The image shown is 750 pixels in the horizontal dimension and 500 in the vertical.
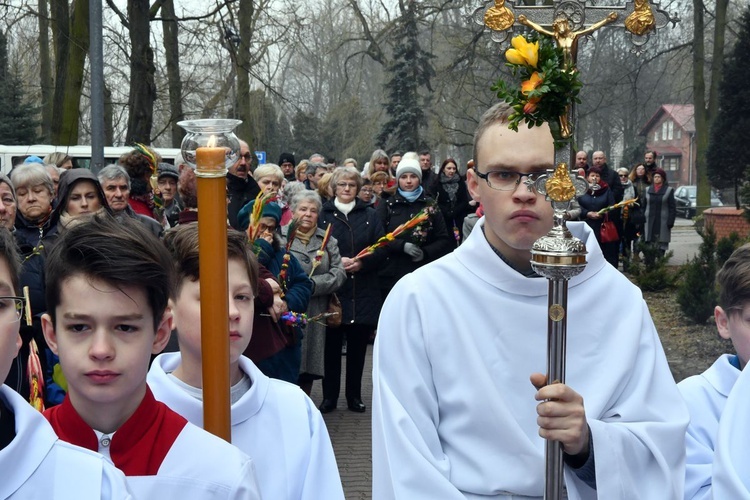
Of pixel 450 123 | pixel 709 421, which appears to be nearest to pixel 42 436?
pixel 709 421

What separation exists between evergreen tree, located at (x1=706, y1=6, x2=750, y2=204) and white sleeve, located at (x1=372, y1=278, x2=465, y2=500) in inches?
701

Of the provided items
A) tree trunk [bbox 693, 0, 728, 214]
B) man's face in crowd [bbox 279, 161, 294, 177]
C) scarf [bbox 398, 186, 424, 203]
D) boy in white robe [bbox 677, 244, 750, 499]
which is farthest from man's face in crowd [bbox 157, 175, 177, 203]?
tree trunk [bbox 693, 0, 728, 214]

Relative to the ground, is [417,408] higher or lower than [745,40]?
lower

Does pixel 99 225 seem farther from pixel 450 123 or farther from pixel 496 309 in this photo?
pixel 450 123

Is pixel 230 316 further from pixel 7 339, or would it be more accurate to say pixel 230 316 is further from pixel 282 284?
pixel 282 284

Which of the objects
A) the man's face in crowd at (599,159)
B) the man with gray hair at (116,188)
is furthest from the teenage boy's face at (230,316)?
the man's face in crowd at (599,159)

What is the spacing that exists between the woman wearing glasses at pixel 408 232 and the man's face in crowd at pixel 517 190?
254 inches

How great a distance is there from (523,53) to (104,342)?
1.17 metres

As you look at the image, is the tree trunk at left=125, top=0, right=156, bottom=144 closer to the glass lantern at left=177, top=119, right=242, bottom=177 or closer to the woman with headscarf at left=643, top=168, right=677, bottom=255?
the woman with headscarf at left=643, top=168, right=677, bottom=255

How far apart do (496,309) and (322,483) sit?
2.23 feet

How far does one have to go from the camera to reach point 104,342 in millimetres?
2576

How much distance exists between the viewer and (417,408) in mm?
3008

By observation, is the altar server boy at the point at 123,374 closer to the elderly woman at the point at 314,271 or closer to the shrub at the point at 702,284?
the elderly woman at the point at 314,271

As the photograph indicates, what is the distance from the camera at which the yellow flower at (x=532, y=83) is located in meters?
2.53
